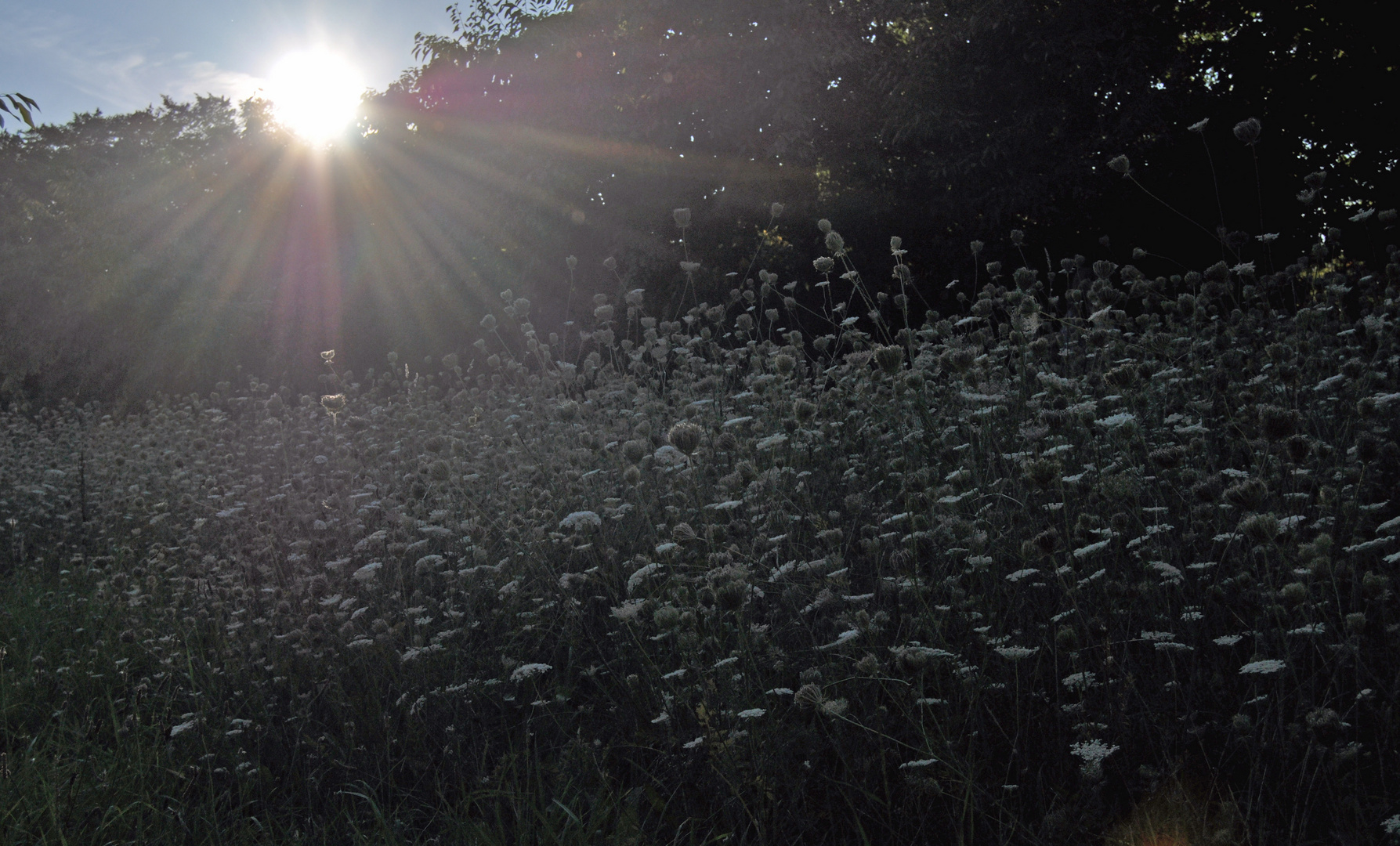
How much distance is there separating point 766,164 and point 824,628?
1017 centimetres

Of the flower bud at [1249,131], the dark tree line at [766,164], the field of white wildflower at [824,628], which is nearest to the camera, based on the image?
the field of white wildflower at [824,628]

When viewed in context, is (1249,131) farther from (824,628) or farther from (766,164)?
(766,164)

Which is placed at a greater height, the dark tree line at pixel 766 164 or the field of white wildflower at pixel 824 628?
the dark tree line at pixel 766 164

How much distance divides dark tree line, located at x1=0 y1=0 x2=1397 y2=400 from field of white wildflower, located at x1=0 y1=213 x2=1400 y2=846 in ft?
17.0

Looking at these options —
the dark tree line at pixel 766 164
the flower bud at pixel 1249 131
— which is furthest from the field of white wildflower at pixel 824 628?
the dark tree line at pixel 766 164

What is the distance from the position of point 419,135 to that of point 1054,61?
10105mm

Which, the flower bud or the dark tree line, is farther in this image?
the dark tree line

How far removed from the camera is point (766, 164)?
12188 mm

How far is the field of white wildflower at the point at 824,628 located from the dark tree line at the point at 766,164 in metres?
5.20

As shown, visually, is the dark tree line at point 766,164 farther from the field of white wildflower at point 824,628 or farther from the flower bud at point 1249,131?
the field of white wildflower at point 824,628

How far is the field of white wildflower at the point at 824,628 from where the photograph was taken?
2.07 m

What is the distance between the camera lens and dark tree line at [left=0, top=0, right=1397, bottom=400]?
10766 mm

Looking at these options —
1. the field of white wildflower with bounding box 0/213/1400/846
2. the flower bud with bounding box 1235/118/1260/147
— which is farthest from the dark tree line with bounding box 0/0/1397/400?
the field of white wildflower with bounding box 0/213/1400/846

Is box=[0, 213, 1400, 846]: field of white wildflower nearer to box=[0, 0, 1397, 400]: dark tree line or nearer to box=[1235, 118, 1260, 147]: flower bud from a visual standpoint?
box=[1235, 118, 1260, 147]: flower bud
